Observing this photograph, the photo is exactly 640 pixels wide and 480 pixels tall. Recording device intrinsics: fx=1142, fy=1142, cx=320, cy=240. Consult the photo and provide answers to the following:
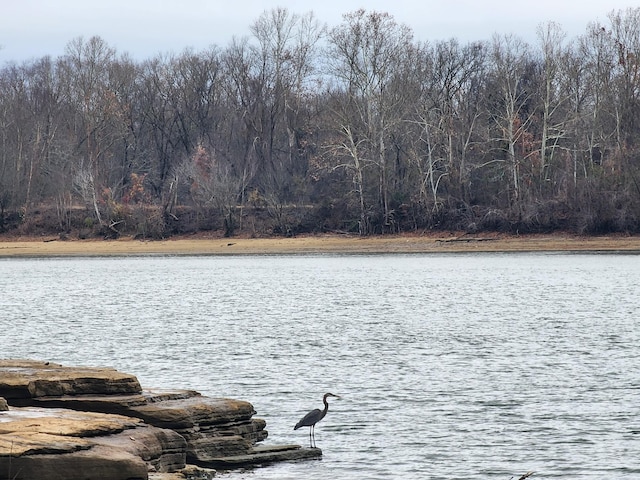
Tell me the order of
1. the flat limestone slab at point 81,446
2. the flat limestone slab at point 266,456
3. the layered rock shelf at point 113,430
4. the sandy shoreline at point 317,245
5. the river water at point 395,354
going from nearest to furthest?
the flat limestone slab at point 81,446 < the layered rock shelf at point 113,430 < the flat limestone slab at point 266,456 < the river water at point 395,354 < the sandy shoreline at point 317,245

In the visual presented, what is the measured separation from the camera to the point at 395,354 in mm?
28922

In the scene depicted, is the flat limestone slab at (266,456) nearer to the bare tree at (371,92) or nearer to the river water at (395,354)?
the river water at (395,354)

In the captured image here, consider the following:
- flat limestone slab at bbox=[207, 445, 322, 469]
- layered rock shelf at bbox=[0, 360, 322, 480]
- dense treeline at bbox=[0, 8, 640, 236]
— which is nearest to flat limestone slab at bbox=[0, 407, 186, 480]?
layered rock shelf at bbox=[0, 360, 322, 480]

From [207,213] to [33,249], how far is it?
12.6 metres

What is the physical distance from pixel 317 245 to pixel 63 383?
6197cm

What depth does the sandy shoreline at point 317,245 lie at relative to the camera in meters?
72.9

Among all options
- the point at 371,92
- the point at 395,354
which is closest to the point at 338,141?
the point at 371,92

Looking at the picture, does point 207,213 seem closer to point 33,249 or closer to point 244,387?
point 33,249

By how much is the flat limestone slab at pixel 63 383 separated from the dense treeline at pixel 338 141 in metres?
58.0

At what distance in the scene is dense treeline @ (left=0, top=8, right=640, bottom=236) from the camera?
2970 inches

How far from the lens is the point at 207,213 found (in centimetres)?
8269

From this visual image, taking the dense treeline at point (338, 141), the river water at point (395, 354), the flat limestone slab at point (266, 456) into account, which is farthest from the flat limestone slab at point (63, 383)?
the dense treeline at point (338, 141)

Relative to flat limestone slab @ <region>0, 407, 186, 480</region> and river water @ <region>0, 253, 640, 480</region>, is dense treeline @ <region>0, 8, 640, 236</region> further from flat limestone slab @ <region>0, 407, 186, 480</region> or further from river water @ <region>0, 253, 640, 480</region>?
flat limestone slab @ <region>0, 407, 186, 480</region>

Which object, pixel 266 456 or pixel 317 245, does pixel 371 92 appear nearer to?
pixel 317 245
